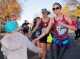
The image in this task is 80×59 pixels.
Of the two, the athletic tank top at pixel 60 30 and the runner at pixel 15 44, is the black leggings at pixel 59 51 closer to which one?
the athletic tank top at pixel 60 30

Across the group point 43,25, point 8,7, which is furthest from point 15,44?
point 8,7

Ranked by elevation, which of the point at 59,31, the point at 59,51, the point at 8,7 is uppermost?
the point at 59,31

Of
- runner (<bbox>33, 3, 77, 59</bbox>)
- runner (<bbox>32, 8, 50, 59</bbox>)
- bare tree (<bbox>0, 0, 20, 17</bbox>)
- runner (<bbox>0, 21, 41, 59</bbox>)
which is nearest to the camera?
runner (<bbox>0, 21, 41, 59</bbox>)

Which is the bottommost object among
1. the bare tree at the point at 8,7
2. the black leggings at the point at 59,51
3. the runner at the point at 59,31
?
the bare tree at the point at 8,7

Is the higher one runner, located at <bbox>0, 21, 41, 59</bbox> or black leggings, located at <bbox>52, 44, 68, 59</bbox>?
runner, located at <bbox>0, 21, 41, 59</bbox>

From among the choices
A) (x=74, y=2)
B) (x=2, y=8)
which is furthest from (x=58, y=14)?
(x=74, y=2)

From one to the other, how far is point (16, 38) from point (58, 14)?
2.72 meters

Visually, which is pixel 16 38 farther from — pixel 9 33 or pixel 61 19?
pixel 61 19

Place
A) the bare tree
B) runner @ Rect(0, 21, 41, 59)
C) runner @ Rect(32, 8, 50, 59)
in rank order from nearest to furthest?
runner @ Rect(0, 21, 41, 59)
runner @ Rect(32, 8, 50, 59)
the bare tree

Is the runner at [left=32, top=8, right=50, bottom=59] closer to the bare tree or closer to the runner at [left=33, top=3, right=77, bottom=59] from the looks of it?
the runner at [left=33, top=3, right=77, bottom=59]

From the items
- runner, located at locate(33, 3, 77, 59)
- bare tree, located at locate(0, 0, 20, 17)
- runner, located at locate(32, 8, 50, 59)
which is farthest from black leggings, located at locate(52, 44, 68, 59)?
bare tree, located at locate(0, 0, 20, 17)

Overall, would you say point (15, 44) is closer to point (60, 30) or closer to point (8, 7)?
point (60, 30)

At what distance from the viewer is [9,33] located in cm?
592

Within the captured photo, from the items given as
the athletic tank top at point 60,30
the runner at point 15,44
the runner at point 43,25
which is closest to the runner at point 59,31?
the athletic tank top at point 60,30
